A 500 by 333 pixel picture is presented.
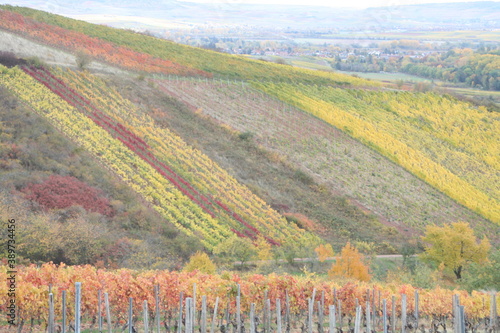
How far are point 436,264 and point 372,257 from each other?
177 inches

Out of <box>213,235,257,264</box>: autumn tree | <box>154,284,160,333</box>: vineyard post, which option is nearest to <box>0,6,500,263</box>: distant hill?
<box>213,235,257,264</box>: autumn tree

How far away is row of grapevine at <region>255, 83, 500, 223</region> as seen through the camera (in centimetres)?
5693

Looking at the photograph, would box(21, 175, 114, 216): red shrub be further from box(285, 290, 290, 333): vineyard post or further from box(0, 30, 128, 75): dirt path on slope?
box(0, 30, 128, 75): dirt path on slope

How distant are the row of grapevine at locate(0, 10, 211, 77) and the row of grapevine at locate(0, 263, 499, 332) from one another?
4279cm

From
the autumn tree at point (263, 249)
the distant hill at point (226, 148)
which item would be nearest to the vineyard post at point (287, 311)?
the distant hill at point (226, 148)

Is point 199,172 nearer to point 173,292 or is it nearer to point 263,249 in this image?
point 263,249

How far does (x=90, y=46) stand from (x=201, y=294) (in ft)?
167

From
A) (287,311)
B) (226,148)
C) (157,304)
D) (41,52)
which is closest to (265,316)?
(287,311)

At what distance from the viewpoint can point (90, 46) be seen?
64.8 meters

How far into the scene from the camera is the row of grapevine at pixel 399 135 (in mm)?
56925

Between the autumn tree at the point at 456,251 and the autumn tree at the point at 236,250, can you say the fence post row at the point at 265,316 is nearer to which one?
the autumn tree at the point at 236,250

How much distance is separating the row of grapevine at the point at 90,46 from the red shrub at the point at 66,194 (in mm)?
26754

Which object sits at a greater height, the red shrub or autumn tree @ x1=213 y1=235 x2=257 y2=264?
the red shrub

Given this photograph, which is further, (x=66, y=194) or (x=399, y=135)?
(x=399, y=135)
